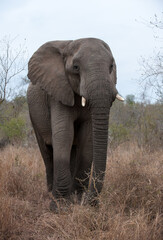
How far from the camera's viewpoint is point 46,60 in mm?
5430

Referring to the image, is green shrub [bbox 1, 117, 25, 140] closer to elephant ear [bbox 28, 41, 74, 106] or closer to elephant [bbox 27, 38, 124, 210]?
elephant [bbox 27, 38, 124, 210]

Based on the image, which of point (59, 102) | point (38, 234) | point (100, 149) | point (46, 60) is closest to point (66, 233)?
point (38, 234)

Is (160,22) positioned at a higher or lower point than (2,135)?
higher

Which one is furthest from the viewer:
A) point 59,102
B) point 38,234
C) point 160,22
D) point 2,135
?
point 2,135

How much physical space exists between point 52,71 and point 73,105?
24.3 inches

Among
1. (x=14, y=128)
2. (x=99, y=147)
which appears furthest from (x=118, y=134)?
(x=99, y=147)

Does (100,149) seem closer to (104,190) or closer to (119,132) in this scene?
(104,190)

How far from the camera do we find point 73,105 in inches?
200

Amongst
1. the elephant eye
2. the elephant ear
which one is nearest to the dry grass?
the elephant ear

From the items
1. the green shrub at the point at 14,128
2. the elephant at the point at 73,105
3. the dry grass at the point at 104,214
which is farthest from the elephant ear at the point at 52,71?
the green shrub at the point at 14,128

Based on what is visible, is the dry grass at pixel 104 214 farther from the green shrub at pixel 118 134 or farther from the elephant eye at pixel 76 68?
the green shrub at pixel 118 134

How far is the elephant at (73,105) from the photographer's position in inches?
167

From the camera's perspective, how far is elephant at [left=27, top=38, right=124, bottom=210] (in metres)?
4.25

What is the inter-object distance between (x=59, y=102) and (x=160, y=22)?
318 centimetres
